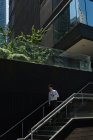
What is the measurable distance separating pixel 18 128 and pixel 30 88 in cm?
235

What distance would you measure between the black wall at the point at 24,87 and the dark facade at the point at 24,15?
19110mm

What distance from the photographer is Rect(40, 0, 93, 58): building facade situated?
1023 inches

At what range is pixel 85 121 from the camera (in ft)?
55.1

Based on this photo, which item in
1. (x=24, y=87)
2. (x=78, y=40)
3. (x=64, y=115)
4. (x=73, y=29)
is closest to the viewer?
(x=64, y=115)

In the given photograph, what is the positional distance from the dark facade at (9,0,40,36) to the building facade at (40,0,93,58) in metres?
10.0

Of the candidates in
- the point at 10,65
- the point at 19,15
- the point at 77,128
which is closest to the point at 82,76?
the point at 10,65

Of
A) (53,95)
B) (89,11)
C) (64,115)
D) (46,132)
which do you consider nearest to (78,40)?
(89,11)

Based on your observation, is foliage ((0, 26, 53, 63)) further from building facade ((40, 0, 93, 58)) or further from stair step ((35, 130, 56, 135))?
stair step ((35, 130, 56, 135))

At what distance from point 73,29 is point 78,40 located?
85 cm

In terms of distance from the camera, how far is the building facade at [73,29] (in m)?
26.0

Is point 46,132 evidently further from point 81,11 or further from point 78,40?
point 81,11

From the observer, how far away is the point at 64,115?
642 inches

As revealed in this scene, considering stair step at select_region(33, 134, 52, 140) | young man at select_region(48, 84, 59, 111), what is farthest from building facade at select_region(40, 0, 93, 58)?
stair step at select_region(33, 134, 52, 140)

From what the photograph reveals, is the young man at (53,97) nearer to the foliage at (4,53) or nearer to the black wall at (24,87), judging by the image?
the black wall at (24,87)
